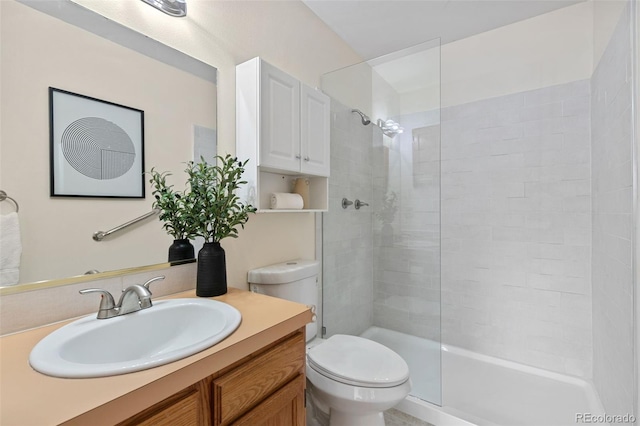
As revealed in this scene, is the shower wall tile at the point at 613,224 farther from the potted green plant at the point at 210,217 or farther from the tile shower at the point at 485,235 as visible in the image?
the potted green plant at the point at 210,217

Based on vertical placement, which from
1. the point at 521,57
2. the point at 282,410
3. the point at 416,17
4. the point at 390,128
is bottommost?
the point at 282,410

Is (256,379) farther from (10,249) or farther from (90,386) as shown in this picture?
(10,249)

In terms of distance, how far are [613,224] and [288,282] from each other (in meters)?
1.67

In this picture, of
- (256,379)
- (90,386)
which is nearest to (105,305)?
(90,386)

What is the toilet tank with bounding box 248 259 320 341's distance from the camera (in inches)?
60.7

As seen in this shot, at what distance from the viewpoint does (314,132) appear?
178 centimetres

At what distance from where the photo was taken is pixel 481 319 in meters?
2.32

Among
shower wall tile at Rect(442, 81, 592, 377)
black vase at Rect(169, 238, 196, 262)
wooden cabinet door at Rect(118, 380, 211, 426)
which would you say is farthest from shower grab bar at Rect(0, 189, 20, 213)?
shower wall tile at Rect(442, 81, 592, 377)

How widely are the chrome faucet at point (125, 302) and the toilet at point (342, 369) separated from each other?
2.01 feet

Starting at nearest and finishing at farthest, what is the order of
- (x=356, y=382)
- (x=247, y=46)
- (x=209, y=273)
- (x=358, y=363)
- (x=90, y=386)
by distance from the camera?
(x=90, y=386), (x=209, y=273), (x=356, y=382), (x=358, y=363), (x=247, y=46)

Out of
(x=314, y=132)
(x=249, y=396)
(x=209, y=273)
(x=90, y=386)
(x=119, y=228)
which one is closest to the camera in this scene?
(x=90, y=386)

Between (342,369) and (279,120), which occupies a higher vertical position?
(279,120)

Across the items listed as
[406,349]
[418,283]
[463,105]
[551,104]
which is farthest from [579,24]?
[406,349]

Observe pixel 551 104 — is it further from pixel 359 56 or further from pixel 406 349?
pixel 406 349
